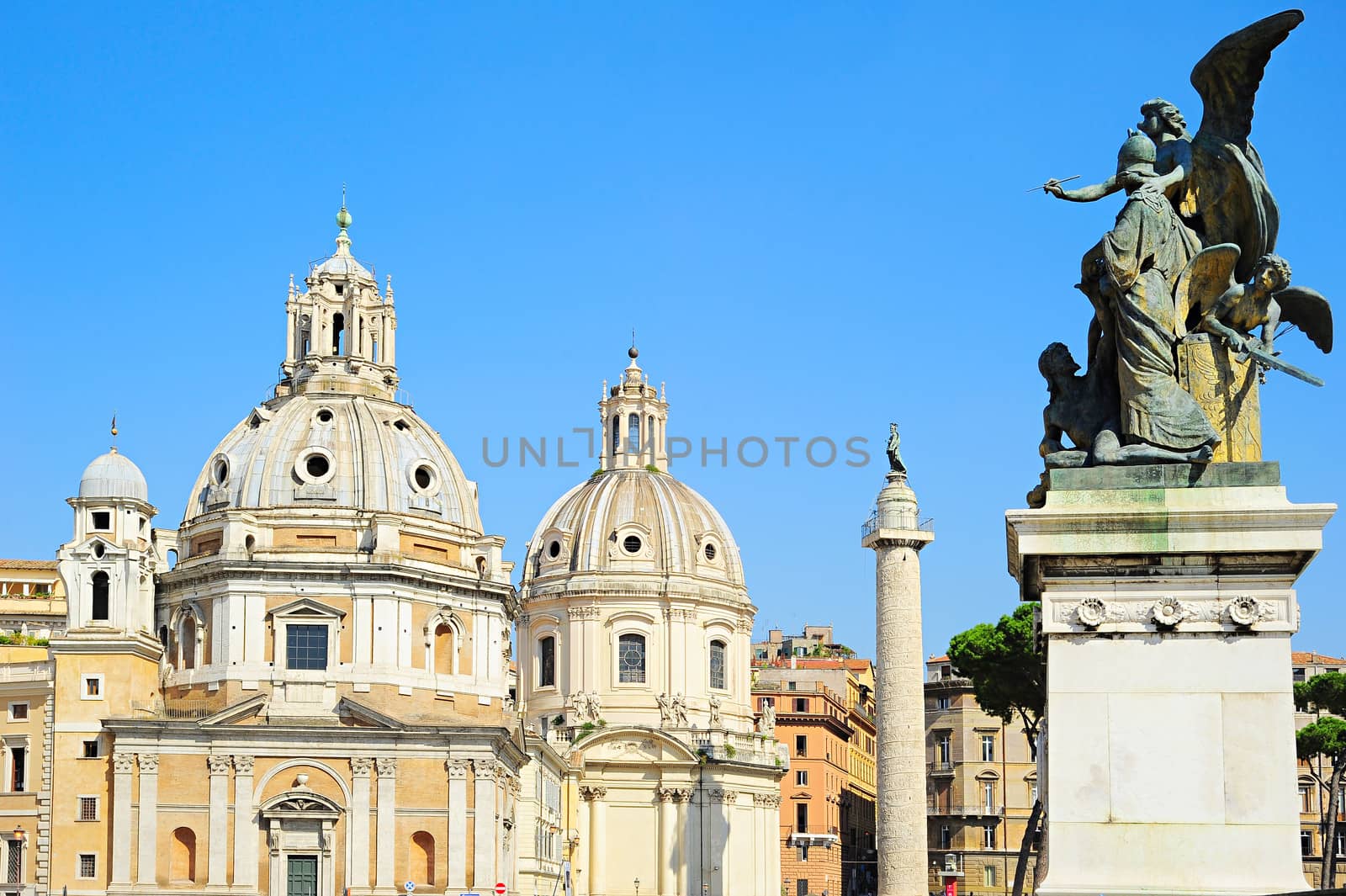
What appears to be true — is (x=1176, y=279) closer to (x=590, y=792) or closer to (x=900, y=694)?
(x=900, y=694)

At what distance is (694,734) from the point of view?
98750mm

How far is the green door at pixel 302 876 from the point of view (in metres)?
71.2

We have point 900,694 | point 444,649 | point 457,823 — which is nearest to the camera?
point 900,694

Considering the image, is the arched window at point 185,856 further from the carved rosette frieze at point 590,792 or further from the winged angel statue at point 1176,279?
the winged angel statue at point 1176,279

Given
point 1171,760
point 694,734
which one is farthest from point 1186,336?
point 694,734

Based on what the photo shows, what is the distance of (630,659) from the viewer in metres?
101

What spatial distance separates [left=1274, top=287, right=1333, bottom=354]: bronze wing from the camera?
11727 mm

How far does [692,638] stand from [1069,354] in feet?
294

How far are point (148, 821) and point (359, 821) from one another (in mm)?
7230

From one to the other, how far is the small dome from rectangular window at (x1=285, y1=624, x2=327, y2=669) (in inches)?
304

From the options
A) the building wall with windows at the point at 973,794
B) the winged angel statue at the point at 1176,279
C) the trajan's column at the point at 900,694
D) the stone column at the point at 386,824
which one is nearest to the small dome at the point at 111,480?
the stone column at the point at 386,824

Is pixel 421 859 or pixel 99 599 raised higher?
pixel 99 599

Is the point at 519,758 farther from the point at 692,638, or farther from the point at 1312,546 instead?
the point at 1312,546

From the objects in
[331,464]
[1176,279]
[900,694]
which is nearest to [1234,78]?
[1176,279]
